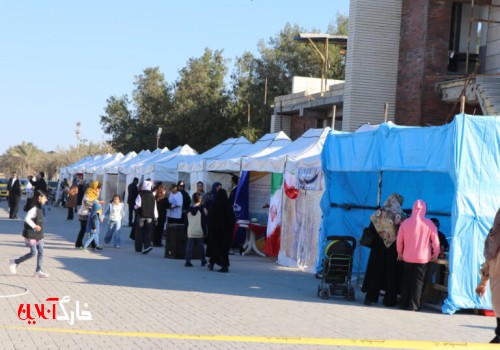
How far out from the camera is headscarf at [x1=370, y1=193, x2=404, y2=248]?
15.8 meters

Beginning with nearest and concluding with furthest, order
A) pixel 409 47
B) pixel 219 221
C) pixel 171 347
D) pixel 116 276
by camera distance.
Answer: pixel 171 347 → pixel 116 276 → pixel 219 221 → pixel 409 47

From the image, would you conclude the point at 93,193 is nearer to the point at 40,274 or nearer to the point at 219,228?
the point at 219,228

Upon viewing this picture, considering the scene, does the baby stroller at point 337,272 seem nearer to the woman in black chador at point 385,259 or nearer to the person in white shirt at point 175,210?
the woman in black chador at point 385,259

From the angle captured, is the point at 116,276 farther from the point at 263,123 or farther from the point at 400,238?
the point at 263,123

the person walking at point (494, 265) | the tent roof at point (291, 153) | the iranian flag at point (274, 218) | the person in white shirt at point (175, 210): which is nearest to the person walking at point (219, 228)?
the tent roof at point (291, 153)

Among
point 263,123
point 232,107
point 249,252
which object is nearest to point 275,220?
point 249,252

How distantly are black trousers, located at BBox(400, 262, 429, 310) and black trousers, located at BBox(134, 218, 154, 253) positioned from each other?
10351 millimetres

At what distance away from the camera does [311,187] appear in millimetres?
20625

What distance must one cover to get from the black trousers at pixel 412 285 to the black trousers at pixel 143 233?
10351 millimetres

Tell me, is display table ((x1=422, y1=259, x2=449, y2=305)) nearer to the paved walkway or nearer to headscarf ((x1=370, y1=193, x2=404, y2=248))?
the paved walkway

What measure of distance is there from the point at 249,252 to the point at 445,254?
10794mm

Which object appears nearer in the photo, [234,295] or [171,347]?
Answer: [171,347]

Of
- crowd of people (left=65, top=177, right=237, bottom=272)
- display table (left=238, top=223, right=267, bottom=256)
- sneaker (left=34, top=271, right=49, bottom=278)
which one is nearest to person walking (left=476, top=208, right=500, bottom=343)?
sneaker (left=34, top=271, right=49, bottom=278)

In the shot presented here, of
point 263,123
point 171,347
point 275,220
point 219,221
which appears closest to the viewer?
point 171,347
